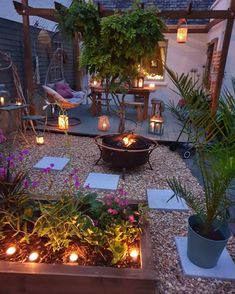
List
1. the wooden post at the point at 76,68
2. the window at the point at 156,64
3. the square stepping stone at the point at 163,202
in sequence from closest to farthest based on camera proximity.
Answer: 1. the square stepping stone at the point at 163,202
2. the window at the point at 156,64
3. the wooden post at the point at 76,68

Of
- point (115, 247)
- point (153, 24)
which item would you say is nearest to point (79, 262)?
point (115, 247)

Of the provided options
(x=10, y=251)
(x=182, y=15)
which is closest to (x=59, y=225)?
(x=10, y=251)

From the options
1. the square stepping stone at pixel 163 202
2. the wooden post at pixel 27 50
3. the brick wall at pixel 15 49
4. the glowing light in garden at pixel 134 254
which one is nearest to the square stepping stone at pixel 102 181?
the square stepping stone at pixel 163 202

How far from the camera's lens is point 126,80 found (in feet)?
12.0

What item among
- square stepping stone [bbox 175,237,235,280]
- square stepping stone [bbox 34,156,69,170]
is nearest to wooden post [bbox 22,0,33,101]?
square stepping stone [bbox 34,156,69,170]

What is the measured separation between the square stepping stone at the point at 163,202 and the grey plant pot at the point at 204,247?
29.5 inches

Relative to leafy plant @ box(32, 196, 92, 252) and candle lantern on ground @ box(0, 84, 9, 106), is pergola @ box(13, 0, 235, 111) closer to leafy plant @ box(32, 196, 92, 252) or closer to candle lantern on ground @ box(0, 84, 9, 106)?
candle lantern on ground @ box(0, 84, 9, 106)

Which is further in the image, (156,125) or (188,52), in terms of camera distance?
(188,52)

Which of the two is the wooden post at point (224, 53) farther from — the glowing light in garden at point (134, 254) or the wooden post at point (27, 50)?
the wooden post at point (27, 50)

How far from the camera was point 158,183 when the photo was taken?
3.25m

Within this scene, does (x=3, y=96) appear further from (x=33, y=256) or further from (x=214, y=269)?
(x=214, y=269)

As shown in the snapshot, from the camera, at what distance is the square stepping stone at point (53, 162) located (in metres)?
3.56

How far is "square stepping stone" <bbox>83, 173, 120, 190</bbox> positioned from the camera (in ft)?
10.00

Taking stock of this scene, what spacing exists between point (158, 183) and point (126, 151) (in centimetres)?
60
